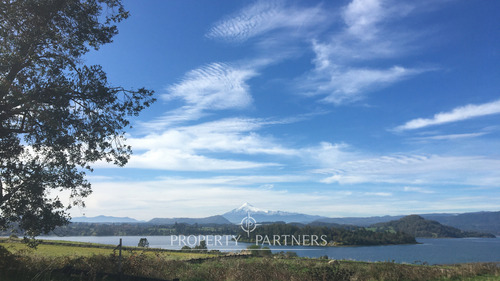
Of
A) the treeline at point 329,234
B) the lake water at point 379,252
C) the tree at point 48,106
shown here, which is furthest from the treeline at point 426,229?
the tree at point 48,106

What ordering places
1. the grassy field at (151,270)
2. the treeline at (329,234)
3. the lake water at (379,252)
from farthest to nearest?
the treeline at (329,234), the lake water at (379,252), the grassy field at (151,270)

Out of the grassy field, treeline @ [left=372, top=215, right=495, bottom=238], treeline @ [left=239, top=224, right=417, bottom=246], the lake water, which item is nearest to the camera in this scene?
the grassy field

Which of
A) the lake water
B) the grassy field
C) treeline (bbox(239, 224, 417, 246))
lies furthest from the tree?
treeline (bbox(239, 224, 417, 246))

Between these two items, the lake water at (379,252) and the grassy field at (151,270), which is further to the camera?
the lake water at (379,252)

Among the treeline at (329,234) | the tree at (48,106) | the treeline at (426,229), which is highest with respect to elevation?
the tree at (48,106)

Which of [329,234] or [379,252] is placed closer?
[379,252]

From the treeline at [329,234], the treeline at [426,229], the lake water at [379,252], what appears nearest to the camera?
the lake water at [379,252]

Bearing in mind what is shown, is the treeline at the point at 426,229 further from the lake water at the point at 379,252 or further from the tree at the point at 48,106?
the tree at the point at 48,106

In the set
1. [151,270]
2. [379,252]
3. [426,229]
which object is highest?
[151,270]

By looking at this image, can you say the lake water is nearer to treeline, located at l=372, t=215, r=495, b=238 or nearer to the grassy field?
the grassy field

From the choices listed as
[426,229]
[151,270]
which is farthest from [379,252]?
[426,229]

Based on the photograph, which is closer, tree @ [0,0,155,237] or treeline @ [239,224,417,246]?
tree @ [0,0,155,237]

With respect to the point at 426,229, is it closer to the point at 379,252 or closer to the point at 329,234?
the point at 329,234

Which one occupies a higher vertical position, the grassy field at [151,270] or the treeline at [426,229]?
the grassy field at [151,270]
